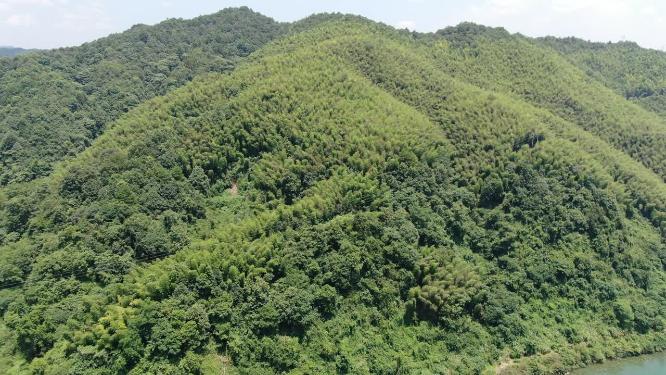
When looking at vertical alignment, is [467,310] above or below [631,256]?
below

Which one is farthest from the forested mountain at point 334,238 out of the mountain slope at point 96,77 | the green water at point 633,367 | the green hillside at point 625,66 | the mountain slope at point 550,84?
the green hillside at point 625,66

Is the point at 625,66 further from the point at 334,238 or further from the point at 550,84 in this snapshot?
the point at 334,238

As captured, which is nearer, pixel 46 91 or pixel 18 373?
pixel 18 373

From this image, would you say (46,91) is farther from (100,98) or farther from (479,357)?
(479,357)

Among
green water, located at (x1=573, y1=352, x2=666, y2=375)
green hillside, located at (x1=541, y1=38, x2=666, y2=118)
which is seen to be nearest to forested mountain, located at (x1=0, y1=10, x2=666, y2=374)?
green water, located at (x1=573, y1=352, x2=666, y2=375)

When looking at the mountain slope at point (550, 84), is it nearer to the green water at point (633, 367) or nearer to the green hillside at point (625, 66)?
the green hillside at point (625, 66)

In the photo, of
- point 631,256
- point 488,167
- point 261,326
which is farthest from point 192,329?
point 631,256

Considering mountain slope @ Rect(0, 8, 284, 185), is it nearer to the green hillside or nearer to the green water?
the green hillside
